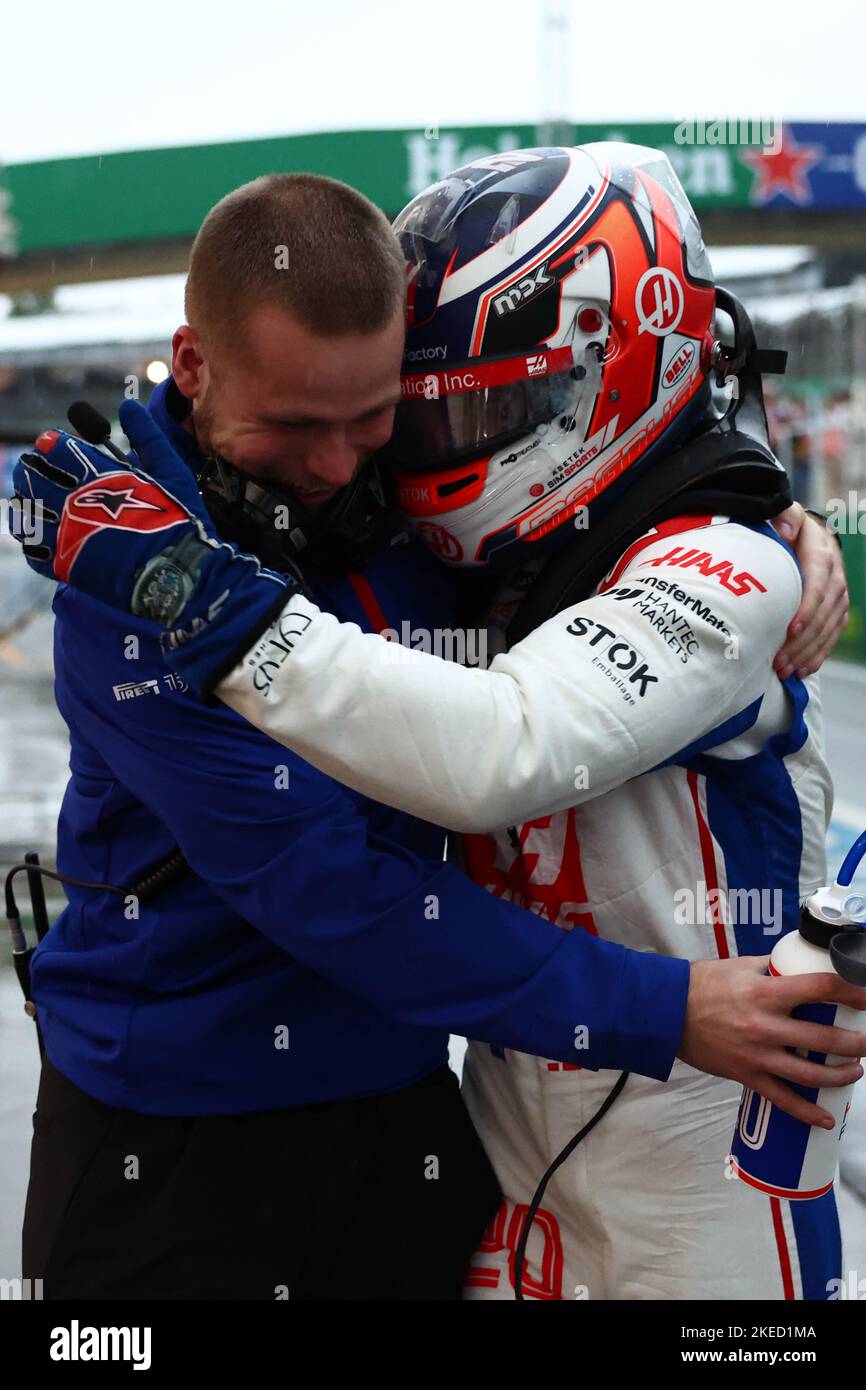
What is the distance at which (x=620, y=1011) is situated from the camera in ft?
4.70

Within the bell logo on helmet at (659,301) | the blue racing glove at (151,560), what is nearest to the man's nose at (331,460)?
the blue racing glove at (151,560)

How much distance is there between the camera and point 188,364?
64.6 inches

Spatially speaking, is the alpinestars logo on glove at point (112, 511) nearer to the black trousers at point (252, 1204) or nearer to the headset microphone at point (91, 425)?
the headset microphone at point (91, 425)

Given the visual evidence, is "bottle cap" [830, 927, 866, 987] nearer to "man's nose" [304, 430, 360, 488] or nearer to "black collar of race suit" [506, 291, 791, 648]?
"black collar of race suit" [506, 291, 791, 648]

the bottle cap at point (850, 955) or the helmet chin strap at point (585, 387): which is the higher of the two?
the helmet chin strap at point (585, 387)

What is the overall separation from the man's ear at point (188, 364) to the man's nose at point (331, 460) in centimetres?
16

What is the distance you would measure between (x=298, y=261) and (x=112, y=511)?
1.33ft

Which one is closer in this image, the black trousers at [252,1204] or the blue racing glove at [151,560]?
the blue racing glove at [151,560]

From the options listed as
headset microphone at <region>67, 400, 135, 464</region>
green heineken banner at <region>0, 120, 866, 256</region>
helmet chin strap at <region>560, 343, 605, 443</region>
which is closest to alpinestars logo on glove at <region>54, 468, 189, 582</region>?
headset microphone at <region>67, 400, 135, 464</region>

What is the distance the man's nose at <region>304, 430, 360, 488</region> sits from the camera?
1.58 metres

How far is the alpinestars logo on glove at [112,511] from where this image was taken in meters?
1.30

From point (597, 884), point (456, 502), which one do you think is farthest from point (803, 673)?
point (456, 502)

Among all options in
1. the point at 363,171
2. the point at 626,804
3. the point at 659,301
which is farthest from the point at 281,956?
the point at 363,171

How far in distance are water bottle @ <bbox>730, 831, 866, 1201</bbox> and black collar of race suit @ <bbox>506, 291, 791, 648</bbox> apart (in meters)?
0.43
